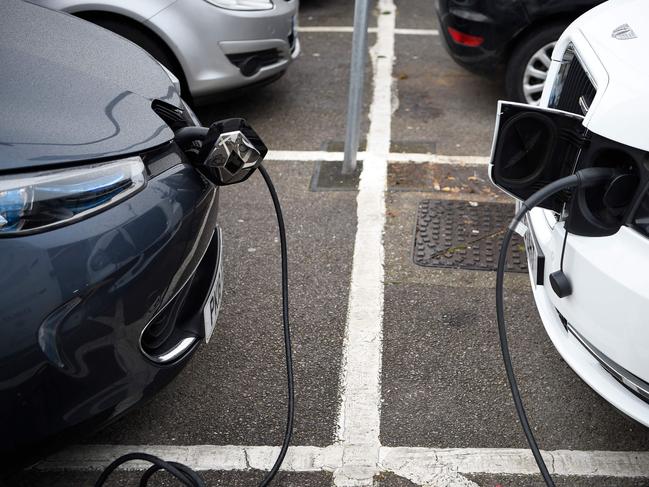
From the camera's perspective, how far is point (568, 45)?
112 inches

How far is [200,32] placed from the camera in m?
4.36

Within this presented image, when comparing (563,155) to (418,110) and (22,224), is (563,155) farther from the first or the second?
(418,110)

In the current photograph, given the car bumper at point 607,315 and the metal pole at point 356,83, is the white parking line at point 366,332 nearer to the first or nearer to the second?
the metal pole at point 356,83

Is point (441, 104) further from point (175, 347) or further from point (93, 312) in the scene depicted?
point (93, 312)

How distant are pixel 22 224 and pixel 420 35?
17.7 ft

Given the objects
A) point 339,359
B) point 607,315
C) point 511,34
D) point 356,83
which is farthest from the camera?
point 511,34

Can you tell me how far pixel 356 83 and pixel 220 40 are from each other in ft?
2.91

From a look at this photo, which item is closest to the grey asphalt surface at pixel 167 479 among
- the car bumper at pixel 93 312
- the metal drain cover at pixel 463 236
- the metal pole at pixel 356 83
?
the car bumper at pixel 93 312

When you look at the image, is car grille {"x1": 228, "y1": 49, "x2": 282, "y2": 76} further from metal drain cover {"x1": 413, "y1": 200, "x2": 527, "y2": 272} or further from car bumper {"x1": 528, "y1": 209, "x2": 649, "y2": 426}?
car bumper {"x1": 528, "y1": 209, "x2": 649, "y2": 426}

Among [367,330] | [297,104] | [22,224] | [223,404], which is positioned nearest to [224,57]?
[297,104]

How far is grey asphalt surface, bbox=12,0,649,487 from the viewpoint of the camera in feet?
8.43

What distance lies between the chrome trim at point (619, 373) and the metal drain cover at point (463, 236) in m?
1.22

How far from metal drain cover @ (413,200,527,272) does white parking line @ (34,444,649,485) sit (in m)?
1.14

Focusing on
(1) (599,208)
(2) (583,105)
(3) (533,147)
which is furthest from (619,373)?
(2) (583,105)
